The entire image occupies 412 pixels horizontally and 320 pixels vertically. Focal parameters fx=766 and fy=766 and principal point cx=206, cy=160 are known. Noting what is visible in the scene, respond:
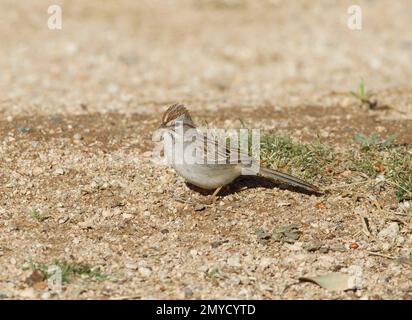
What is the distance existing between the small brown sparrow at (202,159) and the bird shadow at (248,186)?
16 centimetres

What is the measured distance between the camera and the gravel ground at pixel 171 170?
6.19 metres

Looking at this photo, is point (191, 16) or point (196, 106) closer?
point (196, 106)

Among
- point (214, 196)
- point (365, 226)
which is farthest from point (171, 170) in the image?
point (365, 226)

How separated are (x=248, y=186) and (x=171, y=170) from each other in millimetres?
822

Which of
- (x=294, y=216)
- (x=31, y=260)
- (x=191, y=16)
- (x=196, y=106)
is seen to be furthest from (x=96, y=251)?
(x=191, y=16)

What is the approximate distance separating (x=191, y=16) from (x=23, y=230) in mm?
10235

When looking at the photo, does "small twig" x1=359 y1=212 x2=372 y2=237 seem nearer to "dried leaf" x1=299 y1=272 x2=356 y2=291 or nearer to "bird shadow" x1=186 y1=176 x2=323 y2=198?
"bird shadow" x1=186 y1=176 x2=323 y2=198

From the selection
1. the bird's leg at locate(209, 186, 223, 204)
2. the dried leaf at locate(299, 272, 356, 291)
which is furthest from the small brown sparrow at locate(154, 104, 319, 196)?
the dried leaf at locate(299, 272, 356, 291)

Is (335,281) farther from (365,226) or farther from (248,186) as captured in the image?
(248,186)

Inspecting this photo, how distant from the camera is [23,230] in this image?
6750 millimetres

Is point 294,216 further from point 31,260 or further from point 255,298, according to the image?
point 31,260

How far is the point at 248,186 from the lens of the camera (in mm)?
7539

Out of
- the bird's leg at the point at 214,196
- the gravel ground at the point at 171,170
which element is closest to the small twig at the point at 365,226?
the gravel ground at the point at 171,170
